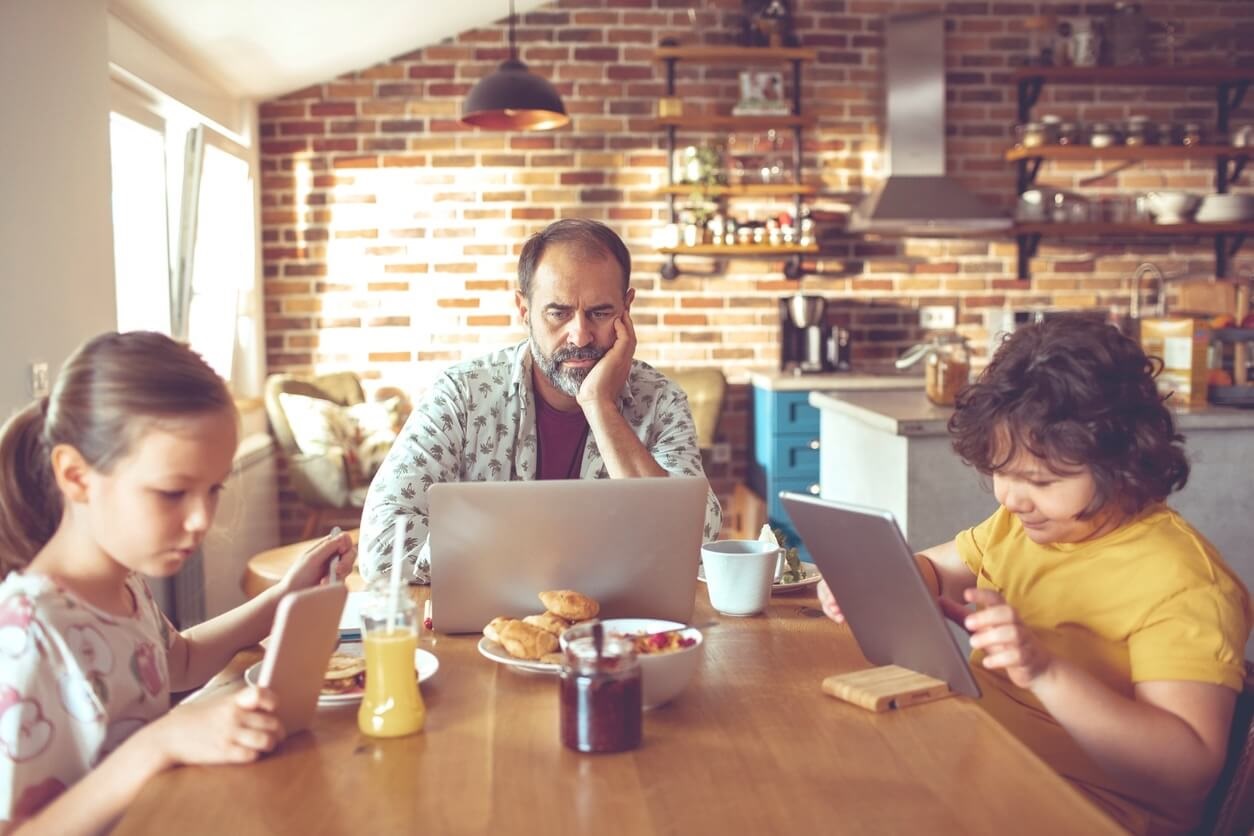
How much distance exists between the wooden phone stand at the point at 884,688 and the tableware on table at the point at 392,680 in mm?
414

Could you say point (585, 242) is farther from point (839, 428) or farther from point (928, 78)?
point (928, 78)

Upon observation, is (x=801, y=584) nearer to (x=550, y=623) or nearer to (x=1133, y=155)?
(x=550, y=623)

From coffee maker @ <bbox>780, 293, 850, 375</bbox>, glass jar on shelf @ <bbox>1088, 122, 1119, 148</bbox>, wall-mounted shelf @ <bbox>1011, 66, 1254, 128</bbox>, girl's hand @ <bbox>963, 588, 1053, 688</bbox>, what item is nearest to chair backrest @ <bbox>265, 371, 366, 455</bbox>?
coffee maker @ <bbox>780, 293, 850, 375</bbox>

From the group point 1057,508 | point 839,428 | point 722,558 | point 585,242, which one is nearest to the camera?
point 1057,508

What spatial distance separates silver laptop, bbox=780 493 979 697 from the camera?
116cm

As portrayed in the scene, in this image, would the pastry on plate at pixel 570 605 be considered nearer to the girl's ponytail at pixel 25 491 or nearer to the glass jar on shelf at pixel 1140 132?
the girl's ponytail at pixel 25 491

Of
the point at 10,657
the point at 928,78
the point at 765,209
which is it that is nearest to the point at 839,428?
the point at 765,209

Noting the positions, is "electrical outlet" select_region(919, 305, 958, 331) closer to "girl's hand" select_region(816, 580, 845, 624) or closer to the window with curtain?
the window with curtain

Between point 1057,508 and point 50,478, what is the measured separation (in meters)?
1.07

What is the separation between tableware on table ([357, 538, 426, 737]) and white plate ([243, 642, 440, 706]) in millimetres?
60

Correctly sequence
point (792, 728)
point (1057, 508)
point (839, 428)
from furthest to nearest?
point (839, 428)
point (1057, 508)
point (792, 728)

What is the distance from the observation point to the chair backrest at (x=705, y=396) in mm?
4895

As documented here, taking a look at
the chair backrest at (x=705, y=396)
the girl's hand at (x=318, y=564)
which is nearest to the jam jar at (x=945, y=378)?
the chair backrest at (x=705, y=396)

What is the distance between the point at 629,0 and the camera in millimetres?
5086
